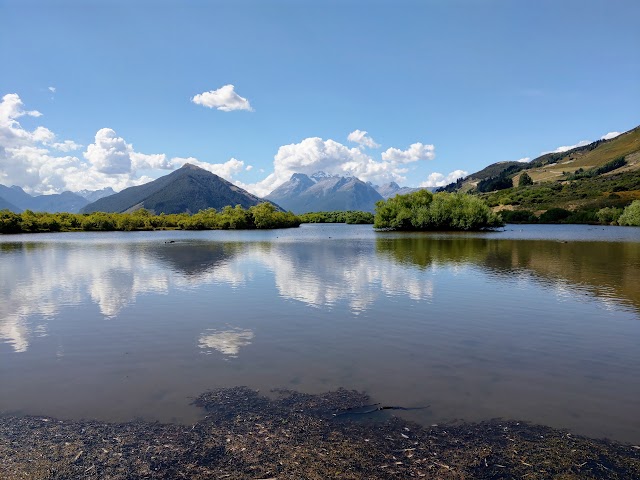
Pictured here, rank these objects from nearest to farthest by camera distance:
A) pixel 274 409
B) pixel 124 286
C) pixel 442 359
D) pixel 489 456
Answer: pixel 489 456 < pixel 274 409 < pixel 442 359 < pixel 124 286

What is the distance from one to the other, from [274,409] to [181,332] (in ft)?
40.3

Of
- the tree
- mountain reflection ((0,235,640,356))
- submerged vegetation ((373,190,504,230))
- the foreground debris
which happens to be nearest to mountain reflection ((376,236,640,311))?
mountain reflection ((0,235,640,356))

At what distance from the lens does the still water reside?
49.5 feet

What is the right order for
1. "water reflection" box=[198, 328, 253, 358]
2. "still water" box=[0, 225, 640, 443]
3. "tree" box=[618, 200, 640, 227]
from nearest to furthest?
"still water" box=[0, 225, 640, 443]
"water reflection" box=[198, 328, 253, 358]
"tree" box=[618, 200, 640, 227]

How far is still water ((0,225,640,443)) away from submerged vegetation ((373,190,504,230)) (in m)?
112

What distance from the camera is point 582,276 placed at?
45.5 m

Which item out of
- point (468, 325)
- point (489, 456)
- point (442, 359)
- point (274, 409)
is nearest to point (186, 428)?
point (274, 409)

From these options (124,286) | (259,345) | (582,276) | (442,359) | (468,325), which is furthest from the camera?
(582,276)

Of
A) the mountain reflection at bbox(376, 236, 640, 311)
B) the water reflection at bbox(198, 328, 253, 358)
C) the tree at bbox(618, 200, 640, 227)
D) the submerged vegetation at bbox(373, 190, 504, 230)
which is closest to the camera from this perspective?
the water reflection at bbox(198, 328, 253, 358)

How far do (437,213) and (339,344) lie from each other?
460 ft

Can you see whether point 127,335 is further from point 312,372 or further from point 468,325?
point 468,325

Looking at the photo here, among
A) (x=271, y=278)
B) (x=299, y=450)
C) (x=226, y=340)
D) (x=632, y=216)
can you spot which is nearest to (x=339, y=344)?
(x=226, y=340)

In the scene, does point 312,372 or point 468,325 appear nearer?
point 312,372

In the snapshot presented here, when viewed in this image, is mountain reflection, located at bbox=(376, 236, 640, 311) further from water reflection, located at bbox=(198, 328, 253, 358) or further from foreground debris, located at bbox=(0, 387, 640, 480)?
water reflection, located at bbox=(198, 328, 253, 358)
